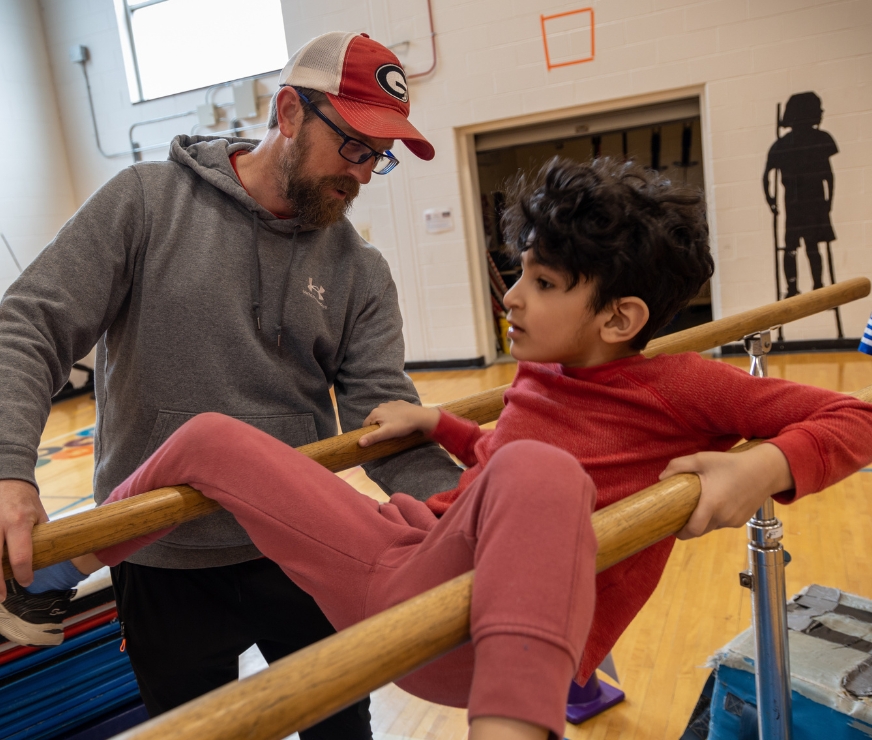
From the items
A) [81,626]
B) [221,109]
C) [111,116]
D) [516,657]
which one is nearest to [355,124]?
[516,657]

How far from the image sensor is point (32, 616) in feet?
3.48

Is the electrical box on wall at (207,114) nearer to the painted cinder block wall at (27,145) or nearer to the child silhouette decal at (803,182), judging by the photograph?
the painted cinder block wall at (27,145)

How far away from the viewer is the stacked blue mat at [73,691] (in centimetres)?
174

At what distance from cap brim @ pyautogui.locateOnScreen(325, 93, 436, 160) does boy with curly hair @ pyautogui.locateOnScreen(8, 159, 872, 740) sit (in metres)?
0.24

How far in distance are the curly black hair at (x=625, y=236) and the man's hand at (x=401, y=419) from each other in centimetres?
34

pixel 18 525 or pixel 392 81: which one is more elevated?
pixel 392 81

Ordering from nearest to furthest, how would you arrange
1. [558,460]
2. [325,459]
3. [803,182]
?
[558,460] → [325,459] → [803,182]

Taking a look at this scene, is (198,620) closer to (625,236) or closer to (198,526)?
(198,526)

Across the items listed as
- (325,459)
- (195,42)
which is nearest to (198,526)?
(325,459)

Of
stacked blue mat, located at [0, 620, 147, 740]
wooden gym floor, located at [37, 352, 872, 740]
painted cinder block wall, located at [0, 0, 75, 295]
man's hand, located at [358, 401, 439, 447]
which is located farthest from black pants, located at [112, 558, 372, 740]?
painted cinder block wall, located at [0, 0, 75, 295]

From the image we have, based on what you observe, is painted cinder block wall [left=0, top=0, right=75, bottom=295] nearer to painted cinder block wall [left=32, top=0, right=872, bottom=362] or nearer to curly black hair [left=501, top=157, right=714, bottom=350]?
painted cinder block wall [left=32, top=0, right=872, bottom=362]

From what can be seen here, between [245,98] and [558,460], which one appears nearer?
[558,460]

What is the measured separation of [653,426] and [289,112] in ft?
2.84

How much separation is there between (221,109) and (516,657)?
6594mm
